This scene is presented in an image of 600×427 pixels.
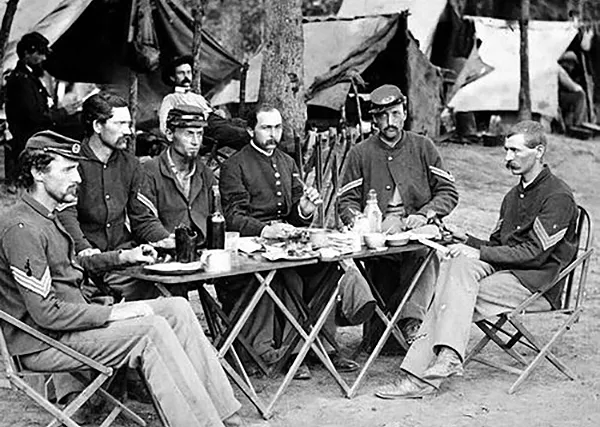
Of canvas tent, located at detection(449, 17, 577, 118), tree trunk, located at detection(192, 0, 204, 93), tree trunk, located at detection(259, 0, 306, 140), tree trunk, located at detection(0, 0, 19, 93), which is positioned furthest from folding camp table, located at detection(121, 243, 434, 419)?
canvas tent, located at detection(449, 17, 577, 118)

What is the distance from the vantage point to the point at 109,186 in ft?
18.3

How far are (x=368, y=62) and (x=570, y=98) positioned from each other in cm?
713

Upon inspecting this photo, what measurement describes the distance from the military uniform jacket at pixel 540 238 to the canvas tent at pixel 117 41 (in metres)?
5.82

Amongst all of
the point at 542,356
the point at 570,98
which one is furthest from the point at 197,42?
the point at 570,98

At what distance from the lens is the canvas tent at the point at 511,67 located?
18000 mm

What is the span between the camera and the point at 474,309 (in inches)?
216

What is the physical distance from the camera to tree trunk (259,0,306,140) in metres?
11.3

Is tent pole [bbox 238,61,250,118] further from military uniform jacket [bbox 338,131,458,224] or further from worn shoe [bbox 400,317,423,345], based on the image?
worn shoe [bbox 400,317,423,345]

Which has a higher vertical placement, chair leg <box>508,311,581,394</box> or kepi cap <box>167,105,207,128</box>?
kepi cap <box>167,105,207,128</box>

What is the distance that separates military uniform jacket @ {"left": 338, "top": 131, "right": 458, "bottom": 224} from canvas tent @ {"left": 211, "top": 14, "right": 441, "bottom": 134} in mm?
7311

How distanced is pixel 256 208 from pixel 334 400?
4.19ft

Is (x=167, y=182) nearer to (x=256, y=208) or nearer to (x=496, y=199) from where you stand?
(x=256, y=208)

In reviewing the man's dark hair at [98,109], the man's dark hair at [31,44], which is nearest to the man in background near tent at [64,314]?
the man's dark hair at [98,109]

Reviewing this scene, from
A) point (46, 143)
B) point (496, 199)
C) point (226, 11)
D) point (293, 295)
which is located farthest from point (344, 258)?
point (226, 11)
